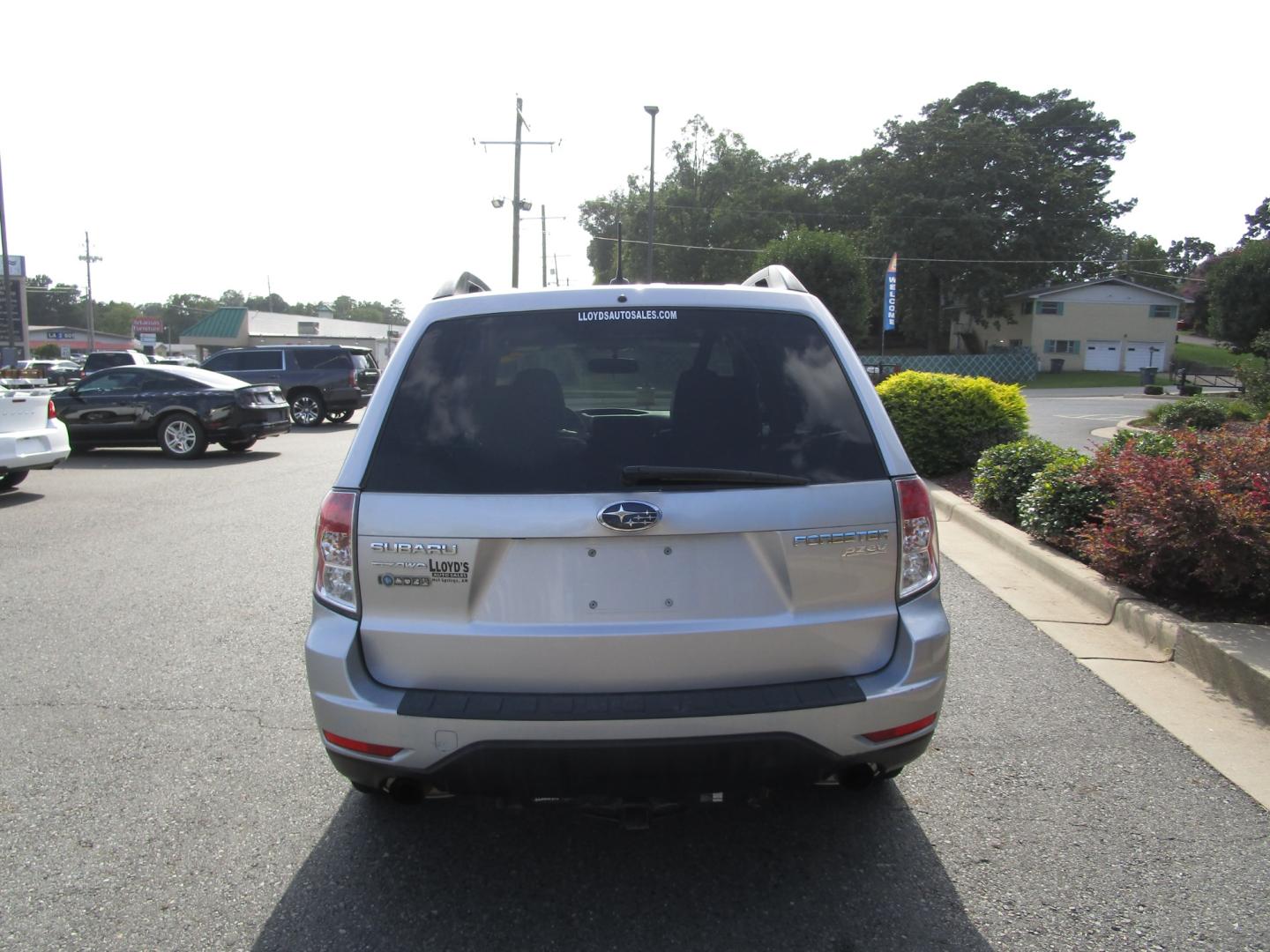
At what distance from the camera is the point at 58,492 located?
Result: 11.4 meters

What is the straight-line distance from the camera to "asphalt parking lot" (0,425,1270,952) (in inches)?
108

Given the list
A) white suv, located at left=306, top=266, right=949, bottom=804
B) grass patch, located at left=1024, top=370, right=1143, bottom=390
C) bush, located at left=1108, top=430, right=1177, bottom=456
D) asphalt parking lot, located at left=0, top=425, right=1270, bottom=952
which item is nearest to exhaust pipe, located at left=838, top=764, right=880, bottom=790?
white suv, located at left=306, top=266, right=949, bottom=804

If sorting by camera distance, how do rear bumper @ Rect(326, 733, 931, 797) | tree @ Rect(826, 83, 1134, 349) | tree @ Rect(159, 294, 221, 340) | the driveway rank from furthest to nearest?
1. tree @ Rect(159, 294, 221, 340)
2. tree @ Rect(826, 83, 1134, 349)
3. the driveway
4. rear bumper @ Rect(326, 733, 931, 797)

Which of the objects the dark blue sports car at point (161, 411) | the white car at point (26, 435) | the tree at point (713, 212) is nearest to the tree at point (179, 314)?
the tree at point (713, 212)

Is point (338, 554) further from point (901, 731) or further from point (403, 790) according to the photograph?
point (901, 731)

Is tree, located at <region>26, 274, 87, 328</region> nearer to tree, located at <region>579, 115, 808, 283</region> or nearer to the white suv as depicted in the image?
tree, located at <region>579, 115, 808, 283</region>

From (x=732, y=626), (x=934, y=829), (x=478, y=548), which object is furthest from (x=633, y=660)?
(x=934, y=829)

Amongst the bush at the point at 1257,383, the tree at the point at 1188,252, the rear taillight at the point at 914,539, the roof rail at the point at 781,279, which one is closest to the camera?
the rear taillight at the point at 914,539

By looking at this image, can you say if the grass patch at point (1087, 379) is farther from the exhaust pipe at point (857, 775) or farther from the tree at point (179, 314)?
the tree at point (179, 314)

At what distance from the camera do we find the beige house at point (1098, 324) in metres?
55.4

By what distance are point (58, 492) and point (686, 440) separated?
11299mm

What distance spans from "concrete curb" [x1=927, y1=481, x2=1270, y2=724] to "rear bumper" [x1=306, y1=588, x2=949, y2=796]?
2.54 metres

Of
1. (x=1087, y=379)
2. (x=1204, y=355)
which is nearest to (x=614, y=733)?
(x=1087, y=379)

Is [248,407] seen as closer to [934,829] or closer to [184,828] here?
[184,828]
